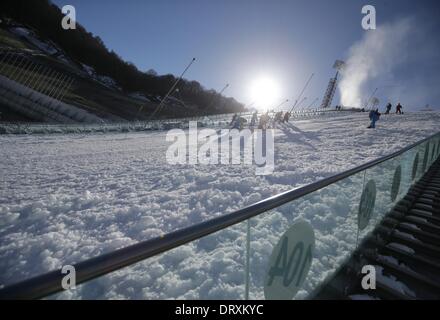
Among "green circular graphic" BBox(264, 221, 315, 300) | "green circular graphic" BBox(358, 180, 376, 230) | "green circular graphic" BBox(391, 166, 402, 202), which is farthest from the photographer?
"green circular graphic" BBox(391, 166, 402, 202)

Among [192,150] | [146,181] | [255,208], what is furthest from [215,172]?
[255,208]

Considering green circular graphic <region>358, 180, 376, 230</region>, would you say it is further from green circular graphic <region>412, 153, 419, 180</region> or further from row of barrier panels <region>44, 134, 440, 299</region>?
green circular graphic <region>412, 153, 419, 180</region>

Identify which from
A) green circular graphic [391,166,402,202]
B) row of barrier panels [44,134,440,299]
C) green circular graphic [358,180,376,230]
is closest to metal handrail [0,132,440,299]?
row of barrier panels [44,134,440,299]

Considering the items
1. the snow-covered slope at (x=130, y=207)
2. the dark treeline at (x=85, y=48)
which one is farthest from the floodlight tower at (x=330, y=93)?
the snow-covered slope at (x=130, y=207)

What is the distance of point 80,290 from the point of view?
1480mm

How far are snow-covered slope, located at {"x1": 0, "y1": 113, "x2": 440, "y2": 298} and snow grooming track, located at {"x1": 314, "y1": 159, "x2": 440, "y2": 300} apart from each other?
0.44 m

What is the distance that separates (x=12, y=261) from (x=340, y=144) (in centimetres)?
1541

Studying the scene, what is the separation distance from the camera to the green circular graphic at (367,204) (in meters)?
4.22

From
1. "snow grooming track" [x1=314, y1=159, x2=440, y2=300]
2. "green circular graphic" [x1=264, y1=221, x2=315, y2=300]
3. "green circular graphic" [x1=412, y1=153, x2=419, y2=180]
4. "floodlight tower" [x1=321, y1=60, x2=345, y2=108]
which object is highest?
"floodlight tower" [x1=321, y1=60, x2=345, y2=108]

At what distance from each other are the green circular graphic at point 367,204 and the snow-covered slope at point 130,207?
642mm

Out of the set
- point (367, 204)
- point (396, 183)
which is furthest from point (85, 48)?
point (367, 204)

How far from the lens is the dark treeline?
310ft

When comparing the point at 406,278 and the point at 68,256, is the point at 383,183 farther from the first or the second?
the point at 68,256

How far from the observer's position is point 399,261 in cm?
421
